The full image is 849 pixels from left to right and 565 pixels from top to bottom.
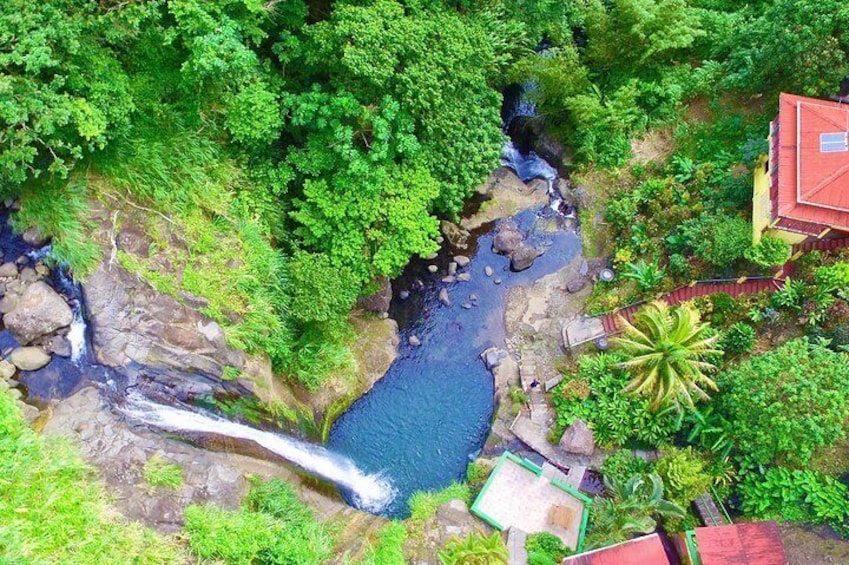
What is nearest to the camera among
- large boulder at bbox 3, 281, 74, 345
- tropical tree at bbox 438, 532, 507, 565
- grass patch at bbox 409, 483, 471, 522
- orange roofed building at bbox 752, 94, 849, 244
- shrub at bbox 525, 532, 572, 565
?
large boulder at bbox 3, 281, 74, 345

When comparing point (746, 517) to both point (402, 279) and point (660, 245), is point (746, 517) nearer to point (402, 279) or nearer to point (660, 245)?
point (660, 245)

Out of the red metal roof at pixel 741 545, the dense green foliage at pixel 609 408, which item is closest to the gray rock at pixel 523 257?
the dense green foliage at pixel 609 408

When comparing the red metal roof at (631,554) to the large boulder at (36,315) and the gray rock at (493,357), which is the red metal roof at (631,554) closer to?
the gray rock at (493,357)

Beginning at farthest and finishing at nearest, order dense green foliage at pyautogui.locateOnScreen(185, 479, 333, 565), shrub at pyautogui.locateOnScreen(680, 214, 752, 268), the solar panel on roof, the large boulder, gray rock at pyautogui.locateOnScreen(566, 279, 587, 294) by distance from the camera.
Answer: gray rock at pyautogui.locateOnScreen(566, 279, 587, 294) → shrub at pyautogui.locateOnScreen(680, 214, 752, 268) → the solar panel on roof → the large boulder → dense green foliage at pyautogui.locateOnScreen(185, 479, 333, 565)

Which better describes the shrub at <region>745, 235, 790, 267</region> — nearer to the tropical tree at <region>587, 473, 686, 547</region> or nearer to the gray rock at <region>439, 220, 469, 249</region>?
the tropical tree at <region>587, 473, 686, 547</region>

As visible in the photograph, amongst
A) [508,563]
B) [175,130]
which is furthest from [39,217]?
[508,563]

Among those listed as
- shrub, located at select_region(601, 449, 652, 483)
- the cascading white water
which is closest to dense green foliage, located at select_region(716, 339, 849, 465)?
shrub, located at select_region(601, 449, 652, 483)
